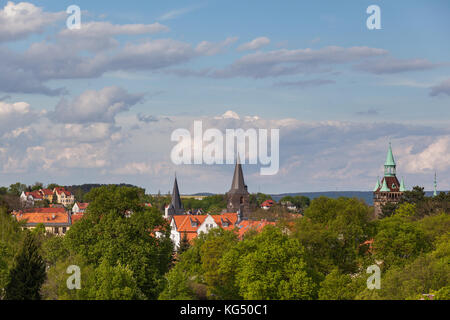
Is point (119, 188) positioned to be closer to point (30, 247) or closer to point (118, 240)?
point (118, 240)

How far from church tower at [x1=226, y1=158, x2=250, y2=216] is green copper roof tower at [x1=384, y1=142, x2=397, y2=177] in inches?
1388

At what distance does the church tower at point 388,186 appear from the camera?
161875 mm

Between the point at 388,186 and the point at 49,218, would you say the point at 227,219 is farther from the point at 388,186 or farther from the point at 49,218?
the point at 388,186

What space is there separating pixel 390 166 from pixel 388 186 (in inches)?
221

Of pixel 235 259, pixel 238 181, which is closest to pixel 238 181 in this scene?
pixel 238 181

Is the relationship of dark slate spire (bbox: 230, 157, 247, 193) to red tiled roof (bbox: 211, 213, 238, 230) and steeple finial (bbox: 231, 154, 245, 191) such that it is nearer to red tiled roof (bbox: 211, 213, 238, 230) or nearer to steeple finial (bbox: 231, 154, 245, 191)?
steeple finial (bbox: 231, 154, 245, 191)

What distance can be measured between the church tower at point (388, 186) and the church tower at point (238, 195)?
3190 cm

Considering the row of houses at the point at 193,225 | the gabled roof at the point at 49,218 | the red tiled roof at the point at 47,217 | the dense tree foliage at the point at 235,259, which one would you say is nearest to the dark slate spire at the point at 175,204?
the gabled roof at the point at 49,218

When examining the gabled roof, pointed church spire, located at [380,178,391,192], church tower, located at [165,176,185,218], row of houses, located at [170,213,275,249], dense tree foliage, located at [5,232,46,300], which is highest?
pointed church spire, located at [380,178,391,192]

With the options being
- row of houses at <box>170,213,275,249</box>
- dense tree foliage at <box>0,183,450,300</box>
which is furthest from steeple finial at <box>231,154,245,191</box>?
dense tree foliage at <box>0,183,450,300</box>

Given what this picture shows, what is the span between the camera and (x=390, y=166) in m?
165

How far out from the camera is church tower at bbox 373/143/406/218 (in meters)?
162

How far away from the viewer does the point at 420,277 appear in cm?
4641
